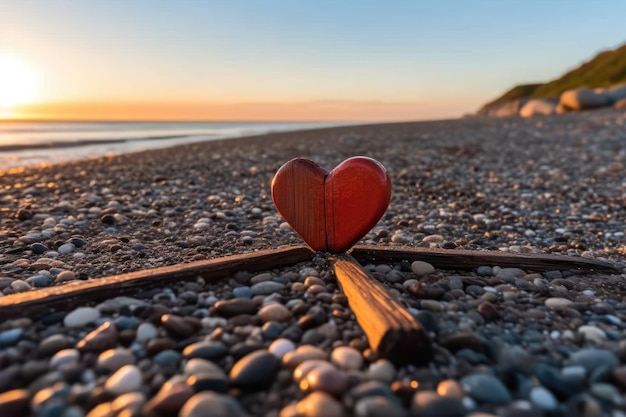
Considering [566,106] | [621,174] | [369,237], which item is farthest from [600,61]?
[369,237]

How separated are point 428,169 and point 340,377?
7.00 m

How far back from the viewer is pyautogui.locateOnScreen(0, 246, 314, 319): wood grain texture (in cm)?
197

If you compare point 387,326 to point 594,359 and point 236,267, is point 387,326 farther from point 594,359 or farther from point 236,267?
point 236,267

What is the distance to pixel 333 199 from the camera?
8.79 feet

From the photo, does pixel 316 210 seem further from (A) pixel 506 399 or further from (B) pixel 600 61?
(B) pixel 600 61

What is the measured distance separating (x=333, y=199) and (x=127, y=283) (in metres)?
1.20

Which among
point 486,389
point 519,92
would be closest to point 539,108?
point 486,389

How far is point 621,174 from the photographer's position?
23.3 ft

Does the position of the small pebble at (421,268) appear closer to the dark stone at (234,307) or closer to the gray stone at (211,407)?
the dark stone at (234,307)

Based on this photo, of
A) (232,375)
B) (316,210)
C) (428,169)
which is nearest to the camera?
(232,375)

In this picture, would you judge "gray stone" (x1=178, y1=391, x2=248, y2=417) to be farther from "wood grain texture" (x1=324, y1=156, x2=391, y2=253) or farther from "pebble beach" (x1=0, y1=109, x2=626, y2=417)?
"wood grain texture" (x1=324, y1=156, x2=391, y2=253)

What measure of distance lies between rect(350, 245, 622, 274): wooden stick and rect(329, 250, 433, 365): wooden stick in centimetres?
63

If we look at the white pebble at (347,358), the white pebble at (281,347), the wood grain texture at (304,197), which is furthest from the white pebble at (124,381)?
the wood grain texture at (304,197)

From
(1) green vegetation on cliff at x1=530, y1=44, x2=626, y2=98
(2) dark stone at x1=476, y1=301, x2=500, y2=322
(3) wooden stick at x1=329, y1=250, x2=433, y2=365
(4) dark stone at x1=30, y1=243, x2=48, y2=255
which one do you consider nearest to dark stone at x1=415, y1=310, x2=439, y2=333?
(3) wooden stick at x1=329, y1=250, x2=433, y2=365
